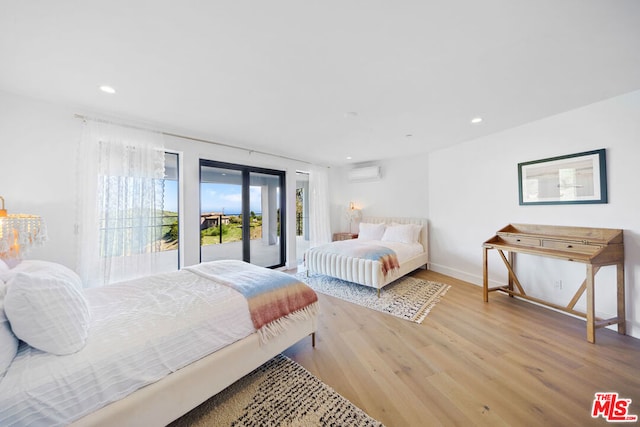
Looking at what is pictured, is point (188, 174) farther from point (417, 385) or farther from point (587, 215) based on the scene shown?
point (587, 215)

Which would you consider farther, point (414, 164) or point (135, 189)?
point (414, 164)

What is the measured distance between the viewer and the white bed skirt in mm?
1044

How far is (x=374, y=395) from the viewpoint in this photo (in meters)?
1.54

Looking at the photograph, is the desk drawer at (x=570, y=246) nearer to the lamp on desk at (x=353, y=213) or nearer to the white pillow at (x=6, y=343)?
the lamp on desk at (x=353, y=213)

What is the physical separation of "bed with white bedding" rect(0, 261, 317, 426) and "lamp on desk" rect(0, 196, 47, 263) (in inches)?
11.7

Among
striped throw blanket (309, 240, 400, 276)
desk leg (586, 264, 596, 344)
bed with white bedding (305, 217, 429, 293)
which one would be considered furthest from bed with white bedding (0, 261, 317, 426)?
desk leg (586, 264, 596, 344)

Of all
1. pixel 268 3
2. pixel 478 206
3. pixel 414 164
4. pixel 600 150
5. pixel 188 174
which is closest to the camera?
pixel 268 3

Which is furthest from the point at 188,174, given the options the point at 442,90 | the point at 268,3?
the point at 442,90

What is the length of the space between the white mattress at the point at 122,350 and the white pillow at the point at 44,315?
6cm

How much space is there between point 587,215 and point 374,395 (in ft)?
10.2

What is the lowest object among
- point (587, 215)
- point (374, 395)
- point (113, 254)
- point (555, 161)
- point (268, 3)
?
point (374, 395)

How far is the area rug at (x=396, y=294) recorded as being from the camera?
2.77 metres

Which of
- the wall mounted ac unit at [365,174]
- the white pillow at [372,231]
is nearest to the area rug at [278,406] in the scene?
A: the white pillow at [372,231]

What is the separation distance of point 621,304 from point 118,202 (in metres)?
5.61
